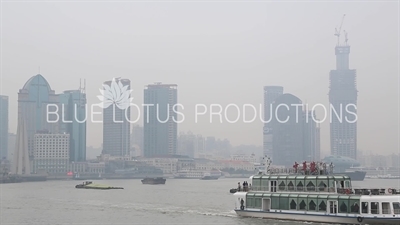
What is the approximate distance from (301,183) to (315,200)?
1875 millimetres

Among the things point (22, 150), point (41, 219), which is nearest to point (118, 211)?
point (41, 219)

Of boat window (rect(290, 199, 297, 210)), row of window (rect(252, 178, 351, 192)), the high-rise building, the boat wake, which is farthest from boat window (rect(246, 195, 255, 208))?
the high-rise building

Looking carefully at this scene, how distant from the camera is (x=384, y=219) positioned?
33875 mm

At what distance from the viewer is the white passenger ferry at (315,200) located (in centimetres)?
3434

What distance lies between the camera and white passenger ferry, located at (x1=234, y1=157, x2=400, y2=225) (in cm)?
3434

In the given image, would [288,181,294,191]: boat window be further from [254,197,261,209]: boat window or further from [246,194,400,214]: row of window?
[254,197,261,209]: boat window

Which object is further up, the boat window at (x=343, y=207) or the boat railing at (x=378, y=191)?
the boat railing at (x=378, y=191)

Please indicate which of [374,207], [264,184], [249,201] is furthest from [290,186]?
[374,207]

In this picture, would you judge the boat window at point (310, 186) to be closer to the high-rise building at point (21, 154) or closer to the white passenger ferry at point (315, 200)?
the white passenger ferry at point (315, 200)

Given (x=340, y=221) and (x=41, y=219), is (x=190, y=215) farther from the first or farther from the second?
(x=340, y=221)

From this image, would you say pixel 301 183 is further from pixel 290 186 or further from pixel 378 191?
pixel 378 191

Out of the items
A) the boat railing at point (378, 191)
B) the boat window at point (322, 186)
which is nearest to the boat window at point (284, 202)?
the boat window at point (322, 186)

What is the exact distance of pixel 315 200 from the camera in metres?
37.4

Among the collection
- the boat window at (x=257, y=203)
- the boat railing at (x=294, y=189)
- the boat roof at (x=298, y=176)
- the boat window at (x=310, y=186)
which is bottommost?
the boat window at (x=257, y=203)
